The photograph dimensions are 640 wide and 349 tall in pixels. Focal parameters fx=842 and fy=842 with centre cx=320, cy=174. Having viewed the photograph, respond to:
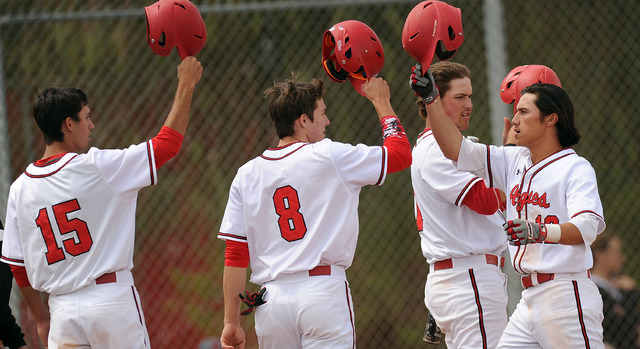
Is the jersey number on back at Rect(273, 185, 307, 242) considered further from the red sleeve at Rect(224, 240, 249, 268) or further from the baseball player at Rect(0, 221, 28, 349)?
the baseball player at Rect(0, 221, 28, 349)

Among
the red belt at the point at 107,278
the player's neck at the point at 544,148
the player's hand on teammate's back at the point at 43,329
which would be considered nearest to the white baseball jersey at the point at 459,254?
the player's neck at the point at 544,148

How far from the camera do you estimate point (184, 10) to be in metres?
3.88

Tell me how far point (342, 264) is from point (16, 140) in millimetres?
3578

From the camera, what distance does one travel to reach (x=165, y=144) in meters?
3.62

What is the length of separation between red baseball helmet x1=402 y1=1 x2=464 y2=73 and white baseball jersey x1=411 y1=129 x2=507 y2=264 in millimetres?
534

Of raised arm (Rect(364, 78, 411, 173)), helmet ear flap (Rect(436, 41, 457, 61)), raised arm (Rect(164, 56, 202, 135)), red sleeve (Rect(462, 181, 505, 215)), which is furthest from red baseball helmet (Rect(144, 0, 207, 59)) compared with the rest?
red sleeve (Rect(462, 181, 505, 215))

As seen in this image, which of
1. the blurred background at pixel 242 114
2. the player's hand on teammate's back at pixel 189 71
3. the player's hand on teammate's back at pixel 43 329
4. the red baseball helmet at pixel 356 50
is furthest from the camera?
the blurred background at pixel 242 114

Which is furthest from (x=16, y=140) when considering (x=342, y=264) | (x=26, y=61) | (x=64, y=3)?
(x=342, y=264)

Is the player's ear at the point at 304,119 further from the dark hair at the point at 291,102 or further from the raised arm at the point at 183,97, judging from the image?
the raised arm at the point at 183,97

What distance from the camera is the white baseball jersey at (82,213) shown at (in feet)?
11.6

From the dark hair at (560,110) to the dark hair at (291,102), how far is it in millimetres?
965

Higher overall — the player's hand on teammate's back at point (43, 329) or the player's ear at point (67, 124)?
the player's ear at point (67, 124)

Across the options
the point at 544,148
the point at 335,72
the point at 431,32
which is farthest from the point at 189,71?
the point at 544,148

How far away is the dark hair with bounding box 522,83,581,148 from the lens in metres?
3.51
